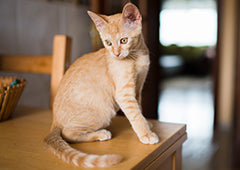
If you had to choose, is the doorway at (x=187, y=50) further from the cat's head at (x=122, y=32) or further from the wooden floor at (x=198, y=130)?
the cat's head at (x=122, y=32)

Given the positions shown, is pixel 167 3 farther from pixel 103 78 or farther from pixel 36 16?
pixel 103 78

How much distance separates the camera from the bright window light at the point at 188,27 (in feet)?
28.5

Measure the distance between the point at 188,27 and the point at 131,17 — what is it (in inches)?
338

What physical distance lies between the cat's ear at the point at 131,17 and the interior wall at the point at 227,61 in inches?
113

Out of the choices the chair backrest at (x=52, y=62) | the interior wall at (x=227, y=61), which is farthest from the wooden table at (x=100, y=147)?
the interior wall at (x=227, y=61)

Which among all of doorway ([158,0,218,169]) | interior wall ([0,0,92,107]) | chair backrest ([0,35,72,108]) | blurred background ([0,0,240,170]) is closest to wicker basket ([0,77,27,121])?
chair backrest ([0,35,72,108])

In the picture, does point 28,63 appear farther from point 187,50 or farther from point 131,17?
point 187,50

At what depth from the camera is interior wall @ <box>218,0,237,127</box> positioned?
132 inches

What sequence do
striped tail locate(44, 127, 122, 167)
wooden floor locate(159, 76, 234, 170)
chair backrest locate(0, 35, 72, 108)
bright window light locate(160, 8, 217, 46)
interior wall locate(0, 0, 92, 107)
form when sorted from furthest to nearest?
1. bright window light locate(160, 8, 217, 46)
2. wooden floor locate(159, 76, 234, 170)
3. interior wall locate(0, 0, 92, 107)
4. chair backrest locate(0, 35, 72, 108)
5. striped tail locate(44, 127, 122, 167)

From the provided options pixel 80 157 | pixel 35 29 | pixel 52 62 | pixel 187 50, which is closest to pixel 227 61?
pixel 35 29

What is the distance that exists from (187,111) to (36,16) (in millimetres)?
2743

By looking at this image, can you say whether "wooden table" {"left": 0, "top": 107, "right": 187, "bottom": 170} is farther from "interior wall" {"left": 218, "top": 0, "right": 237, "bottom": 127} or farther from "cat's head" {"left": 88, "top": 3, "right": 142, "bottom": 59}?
"interior wall" {"left": 218, "top": 0, "right": 237, "bottom": 127}

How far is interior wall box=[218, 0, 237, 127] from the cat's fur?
2.86 m

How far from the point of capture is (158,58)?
2.90 meters
